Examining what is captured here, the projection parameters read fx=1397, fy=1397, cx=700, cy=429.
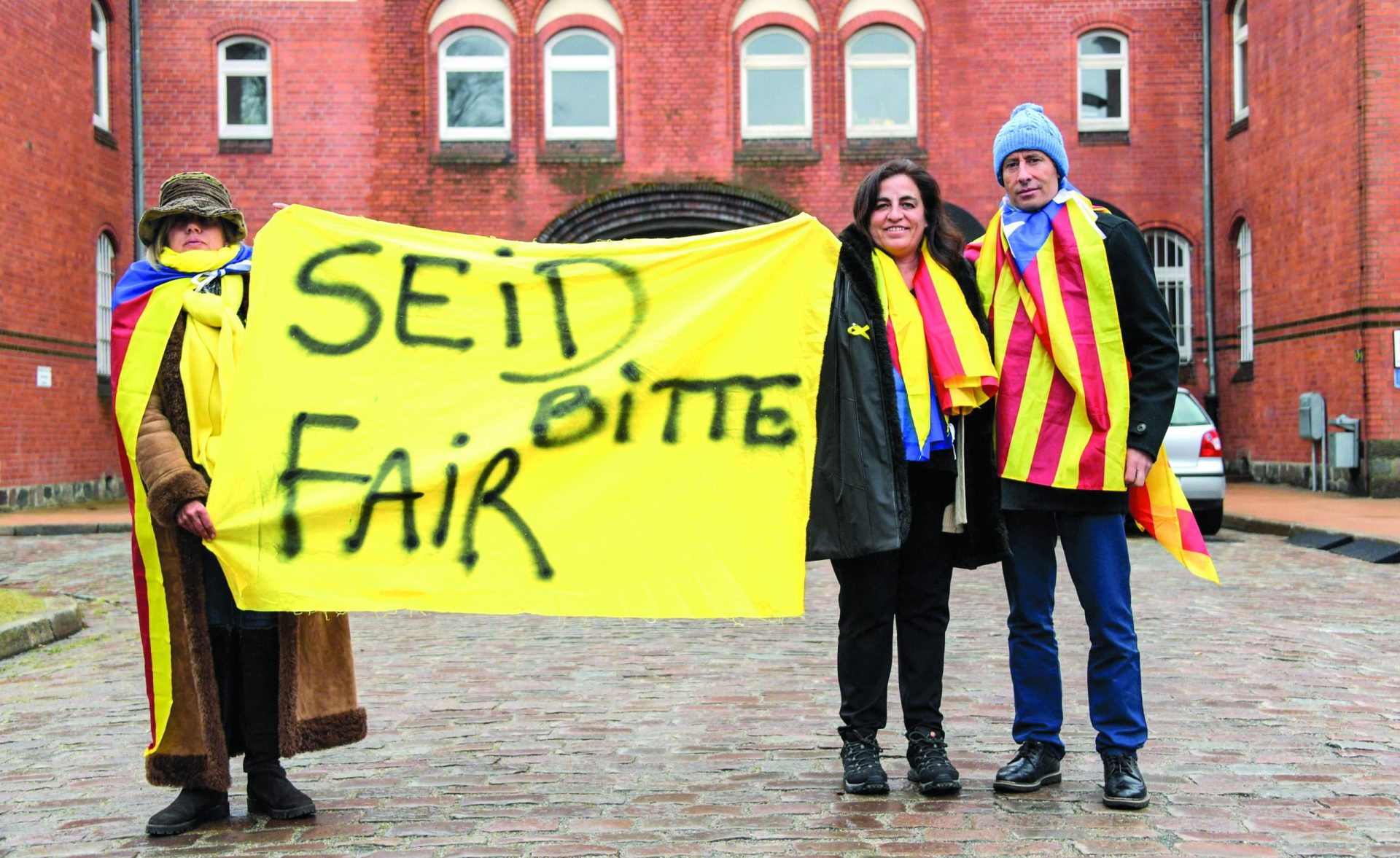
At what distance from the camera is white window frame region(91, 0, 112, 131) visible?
74.2 ft

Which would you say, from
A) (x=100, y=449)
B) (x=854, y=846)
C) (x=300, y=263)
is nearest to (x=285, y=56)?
(x=100, y=449)

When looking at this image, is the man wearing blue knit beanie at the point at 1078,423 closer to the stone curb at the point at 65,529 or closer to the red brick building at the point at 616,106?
the stone curb at the point at 65,529

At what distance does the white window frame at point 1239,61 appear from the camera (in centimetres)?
2317

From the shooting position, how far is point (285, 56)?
925 inches

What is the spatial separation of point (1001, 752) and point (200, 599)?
304cm

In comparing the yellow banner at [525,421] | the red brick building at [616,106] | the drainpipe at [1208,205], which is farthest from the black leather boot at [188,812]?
the drainpipe at [1208,205]

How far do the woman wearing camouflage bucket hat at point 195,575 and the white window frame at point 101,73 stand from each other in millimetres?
20017

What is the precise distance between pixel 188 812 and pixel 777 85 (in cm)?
2081

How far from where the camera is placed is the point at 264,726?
15.1ft

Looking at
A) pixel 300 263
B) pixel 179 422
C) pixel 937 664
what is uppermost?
pixel 300 263

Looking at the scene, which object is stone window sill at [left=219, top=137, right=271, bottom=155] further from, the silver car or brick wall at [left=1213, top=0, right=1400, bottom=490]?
brick wall at [left=1213, top=0, right=1400, bottom=490]

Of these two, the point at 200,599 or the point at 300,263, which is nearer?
the point at 200,599

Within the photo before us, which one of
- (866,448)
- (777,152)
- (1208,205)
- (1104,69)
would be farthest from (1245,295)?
(866,448)

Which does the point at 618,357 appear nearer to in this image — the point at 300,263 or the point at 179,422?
the point at 300,263
